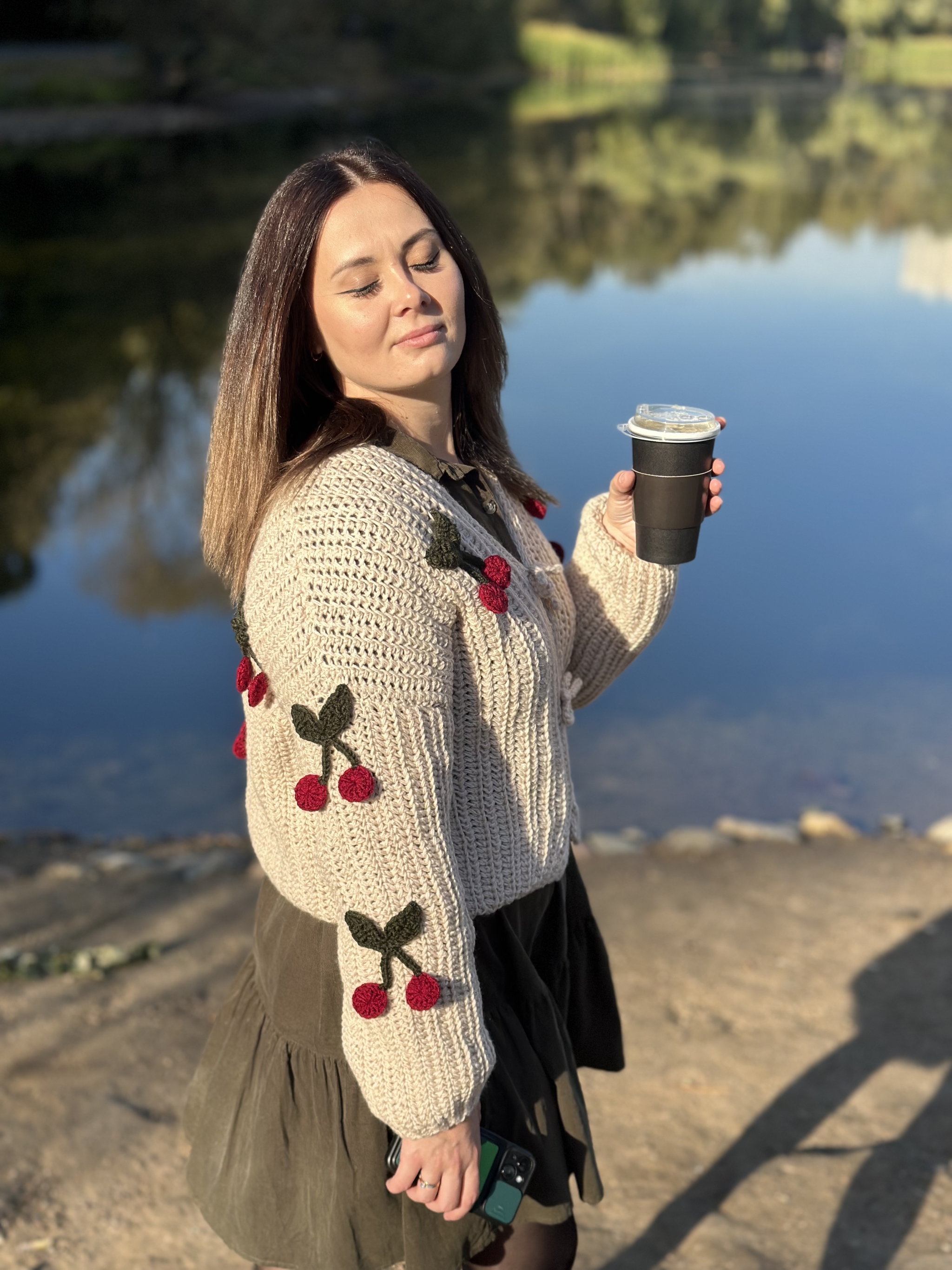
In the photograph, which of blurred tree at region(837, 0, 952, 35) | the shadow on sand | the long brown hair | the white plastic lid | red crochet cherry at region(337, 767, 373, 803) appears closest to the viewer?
red crochet cherry at region(337, 767, 373, 803)

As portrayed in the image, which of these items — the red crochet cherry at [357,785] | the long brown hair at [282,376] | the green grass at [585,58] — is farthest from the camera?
the green grass at [585,58]

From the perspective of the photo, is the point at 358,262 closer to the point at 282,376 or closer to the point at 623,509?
the point at 282,376

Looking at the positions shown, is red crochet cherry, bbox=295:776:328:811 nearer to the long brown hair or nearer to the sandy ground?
the long brown hair

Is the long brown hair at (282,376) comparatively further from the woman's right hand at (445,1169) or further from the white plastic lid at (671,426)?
the woman's right hand at (445,1169)

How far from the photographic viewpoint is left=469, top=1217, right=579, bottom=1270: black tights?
1883 mm

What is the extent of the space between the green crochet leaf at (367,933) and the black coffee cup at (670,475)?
75 cm

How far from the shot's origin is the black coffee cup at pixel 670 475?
74.0 inches

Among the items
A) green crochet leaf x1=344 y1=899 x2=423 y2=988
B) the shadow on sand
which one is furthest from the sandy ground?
green crochet leaf x1=344 y1=899 x2=423 y2=988

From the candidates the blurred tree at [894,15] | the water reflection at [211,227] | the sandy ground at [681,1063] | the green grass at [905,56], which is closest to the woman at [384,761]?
the sandy ground at [681,1063]

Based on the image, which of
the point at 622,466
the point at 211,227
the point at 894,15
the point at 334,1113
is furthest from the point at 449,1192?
the point at 894,15

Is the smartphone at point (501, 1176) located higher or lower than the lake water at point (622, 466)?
higher

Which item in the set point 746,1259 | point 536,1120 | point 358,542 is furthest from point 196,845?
point 358,542

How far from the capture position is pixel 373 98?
4281 centimetres

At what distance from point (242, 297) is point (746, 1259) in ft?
7.58
